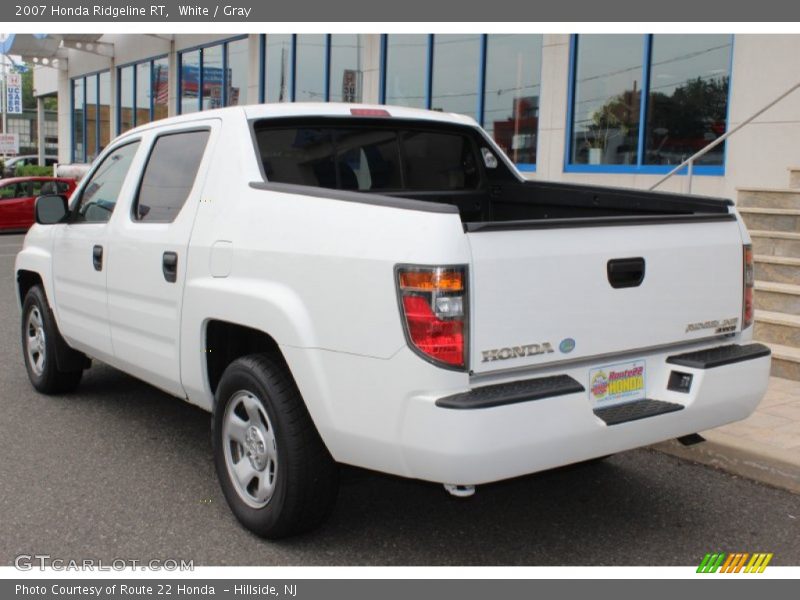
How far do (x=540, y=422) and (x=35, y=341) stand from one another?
462 centimetres

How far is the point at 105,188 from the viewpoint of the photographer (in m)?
5.46

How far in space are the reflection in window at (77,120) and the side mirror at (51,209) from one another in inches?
1137

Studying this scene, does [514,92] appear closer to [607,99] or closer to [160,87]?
[607,99]

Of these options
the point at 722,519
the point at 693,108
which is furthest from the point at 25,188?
the point at 722,519

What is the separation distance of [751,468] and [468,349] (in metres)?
2.44

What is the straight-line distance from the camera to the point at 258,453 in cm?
384

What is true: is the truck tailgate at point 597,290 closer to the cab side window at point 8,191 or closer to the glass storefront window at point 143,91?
→ the cab side window at point 8,191

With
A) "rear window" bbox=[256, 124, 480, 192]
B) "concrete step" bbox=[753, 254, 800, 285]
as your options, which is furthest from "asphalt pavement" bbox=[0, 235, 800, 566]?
"concrete step" bbox=[753, 254, 800, 285]

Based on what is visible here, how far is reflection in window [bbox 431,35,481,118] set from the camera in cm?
1471

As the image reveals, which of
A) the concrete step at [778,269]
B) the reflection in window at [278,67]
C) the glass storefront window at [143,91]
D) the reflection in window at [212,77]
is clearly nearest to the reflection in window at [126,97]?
the glass storefront window at [143,91]

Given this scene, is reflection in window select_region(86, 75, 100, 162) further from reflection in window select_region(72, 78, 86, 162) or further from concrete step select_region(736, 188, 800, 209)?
concrete step select_region(736, 188, 800, 209)

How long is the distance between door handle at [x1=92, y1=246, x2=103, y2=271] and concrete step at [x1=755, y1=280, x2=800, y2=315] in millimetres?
5286

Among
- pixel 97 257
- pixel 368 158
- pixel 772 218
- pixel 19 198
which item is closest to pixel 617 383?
pixel 368 158

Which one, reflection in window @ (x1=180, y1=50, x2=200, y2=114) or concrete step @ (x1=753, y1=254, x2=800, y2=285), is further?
reflection in window @ (x1=180, y1=50, x2=200, y2=114)
